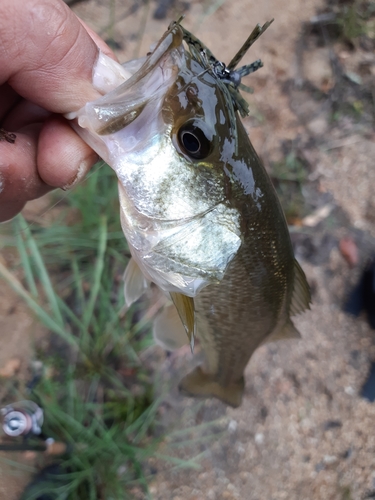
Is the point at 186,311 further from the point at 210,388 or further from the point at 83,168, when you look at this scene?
the point at 210,388

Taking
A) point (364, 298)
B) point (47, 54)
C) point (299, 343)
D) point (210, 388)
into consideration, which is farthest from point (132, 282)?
point (364, 298)

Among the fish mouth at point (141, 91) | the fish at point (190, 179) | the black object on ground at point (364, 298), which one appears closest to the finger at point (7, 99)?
the fish at point (190, 179)

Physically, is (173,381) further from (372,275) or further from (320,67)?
(320,67)

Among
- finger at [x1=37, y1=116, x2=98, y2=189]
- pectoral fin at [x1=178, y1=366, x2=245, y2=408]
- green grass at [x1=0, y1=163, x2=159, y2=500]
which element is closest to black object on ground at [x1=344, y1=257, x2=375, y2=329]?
pectoral fin at [x1=178, y1=366, x2=245, y2=408]

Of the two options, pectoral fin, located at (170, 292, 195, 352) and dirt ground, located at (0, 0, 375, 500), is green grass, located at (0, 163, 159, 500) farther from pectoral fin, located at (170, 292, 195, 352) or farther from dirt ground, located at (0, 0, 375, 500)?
pectoral fin, located at (170, 292, 195, 352)

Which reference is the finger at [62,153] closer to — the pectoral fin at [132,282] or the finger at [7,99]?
the finger at [7,99]

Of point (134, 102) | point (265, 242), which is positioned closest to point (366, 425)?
point (265, 242)

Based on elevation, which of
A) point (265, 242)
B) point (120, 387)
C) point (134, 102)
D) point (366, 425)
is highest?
point (134, 102)
